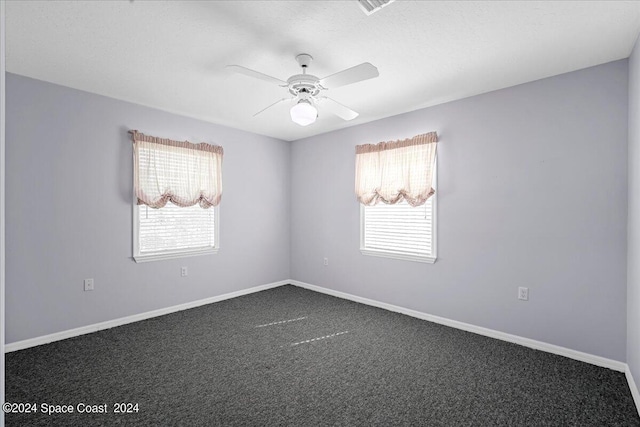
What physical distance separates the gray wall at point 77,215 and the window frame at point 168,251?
7 centimetres

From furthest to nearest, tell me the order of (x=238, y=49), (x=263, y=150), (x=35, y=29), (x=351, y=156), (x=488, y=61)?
1. (x=263, y=150)
2. (x=351, y=156)
3. (x=488, y=61)
4. (x=238, y=49)
5. (x=35, y=29)

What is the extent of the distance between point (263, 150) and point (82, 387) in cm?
368

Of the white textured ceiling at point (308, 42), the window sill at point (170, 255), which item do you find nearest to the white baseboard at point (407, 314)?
the window sill at point (170, 255)

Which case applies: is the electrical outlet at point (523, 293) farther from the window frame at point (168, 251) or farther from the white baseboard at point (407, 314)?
the window frame at point (168, 251)

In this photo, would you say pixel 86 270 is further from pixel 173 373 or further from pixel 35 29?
pixel 35 29

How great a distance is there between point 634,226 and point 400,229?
2.17 metres

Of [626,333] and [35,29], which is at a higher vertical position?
[35,29]

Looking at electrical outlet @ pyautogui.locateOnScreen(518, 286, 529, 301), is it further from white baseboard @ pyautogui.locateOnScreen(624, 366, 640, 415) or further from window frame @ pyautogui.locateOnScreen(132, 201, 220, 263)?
window frame @ pyautogui.locateOnScreen(132, 201, 220, 263)

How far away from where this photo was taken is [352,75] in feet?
7.45

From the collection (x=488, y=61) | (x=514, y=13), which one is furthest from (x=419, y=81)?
(x=514, y=13)

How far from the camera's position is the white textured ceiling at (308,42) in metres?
1.98

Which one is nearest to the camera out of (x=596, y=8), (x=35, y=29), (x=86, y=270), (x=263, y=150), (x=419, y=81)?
(x=596, y=8)

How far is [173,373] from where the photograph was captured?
2518mm

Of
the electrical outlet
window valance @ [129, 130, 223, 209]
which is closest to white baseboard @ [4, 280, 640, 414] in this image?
the electrical outlet
